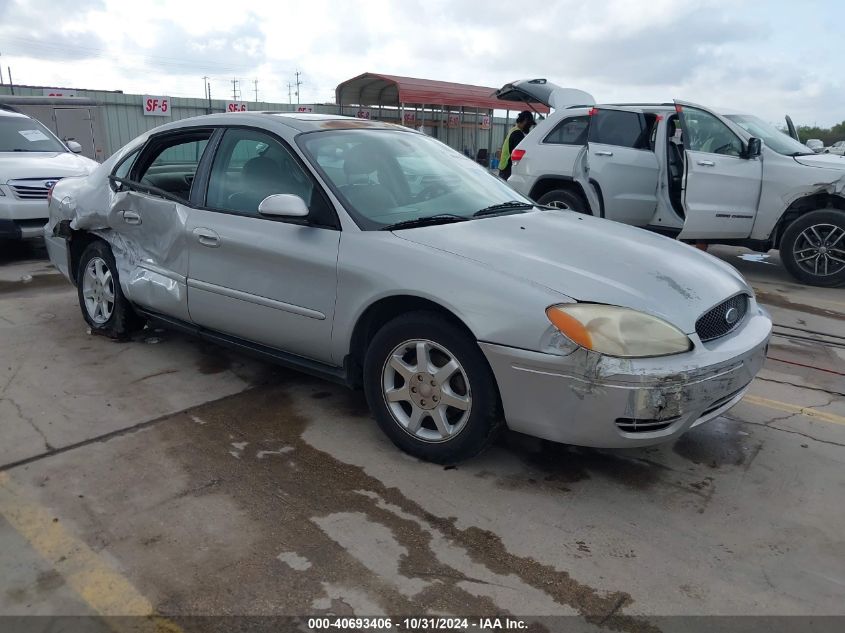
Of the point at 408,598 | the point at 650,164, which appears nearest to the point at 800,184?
the point at 650,164

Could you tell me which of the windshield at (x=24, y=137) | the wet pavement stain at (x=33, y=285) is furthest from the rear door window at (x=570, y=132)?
the windshield at (x=24, y=137)

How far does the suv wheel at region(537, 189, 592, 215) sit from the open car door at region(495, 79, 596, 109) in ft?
4.49

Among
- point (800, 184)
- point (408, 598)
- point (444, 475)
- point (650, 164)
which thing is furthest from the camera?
point (650, 164)

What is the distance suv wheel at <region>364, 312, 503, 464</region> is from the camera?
9.83ft

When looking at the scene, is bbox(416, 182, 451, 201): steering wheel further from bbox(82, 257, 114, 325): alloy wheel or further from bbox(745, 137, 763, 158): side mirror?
bbox(745, 137, 763, 158): side mirror

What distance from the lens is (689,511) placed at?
2914 millimetres

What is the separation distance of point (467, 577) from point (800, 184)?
21.3ft

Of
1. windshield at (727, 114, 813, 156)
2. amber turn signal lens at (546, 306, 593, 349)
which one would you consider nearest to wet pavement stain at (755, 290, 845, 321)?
windshield at (727, 114, 813, 156)

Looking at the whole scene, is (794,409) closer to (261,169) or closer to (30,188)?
(261,169)

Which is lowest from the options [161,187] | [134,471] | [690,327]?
[134,471]

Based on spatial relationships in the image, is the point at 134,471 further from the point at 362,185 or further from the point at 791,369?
the point at 791,369

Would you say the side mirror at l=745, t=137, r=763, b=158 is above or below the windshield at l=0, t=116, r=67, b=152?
above

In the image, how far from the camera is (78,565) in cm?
251

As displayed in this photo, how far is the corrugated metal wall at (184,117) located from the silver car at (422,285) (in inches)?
576
